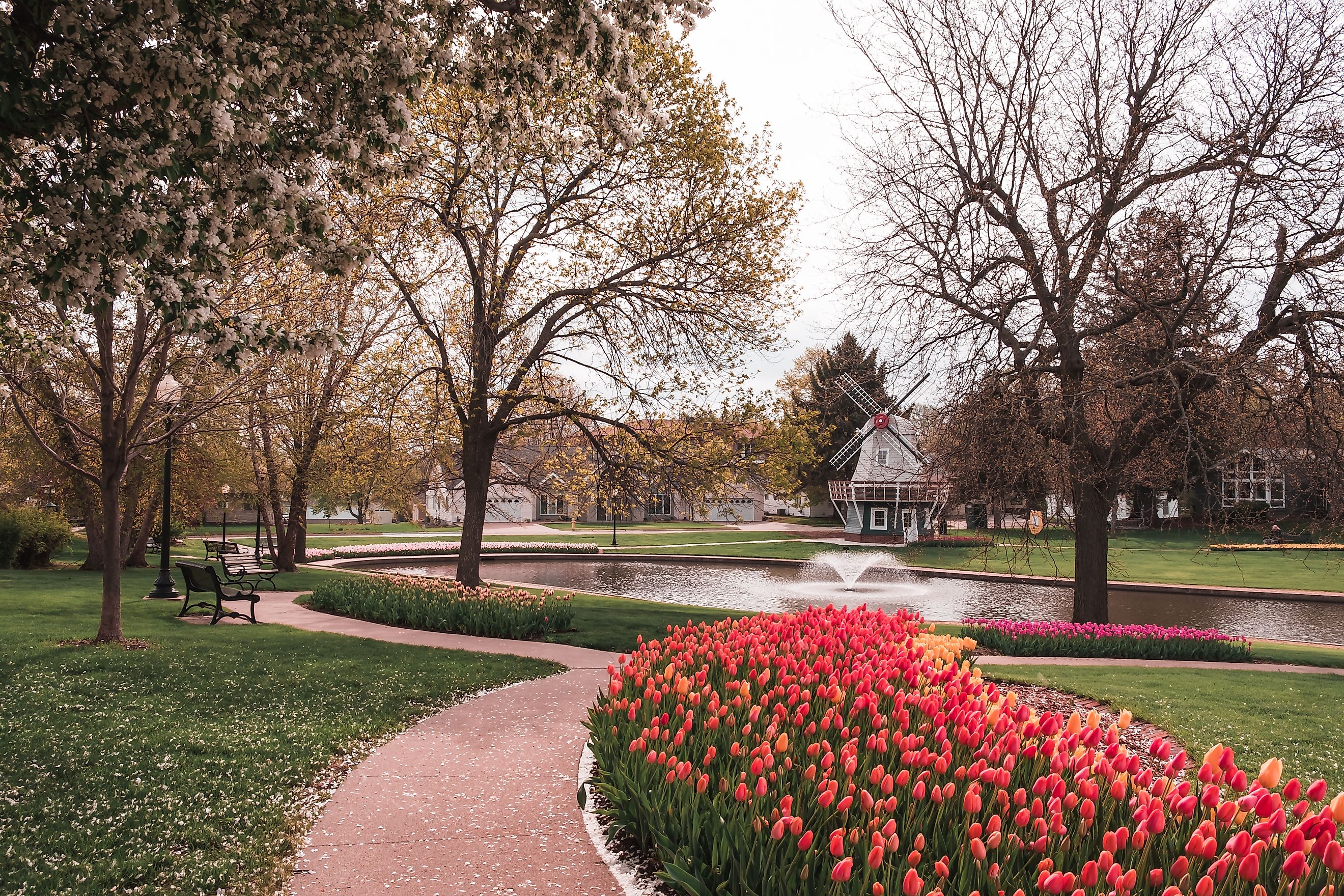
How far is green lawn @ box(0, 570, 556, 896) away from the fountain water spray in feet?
65.1

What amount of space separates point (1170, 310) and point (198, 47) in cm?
1312

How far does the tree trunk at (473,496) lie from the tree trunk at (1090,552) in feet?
36.4

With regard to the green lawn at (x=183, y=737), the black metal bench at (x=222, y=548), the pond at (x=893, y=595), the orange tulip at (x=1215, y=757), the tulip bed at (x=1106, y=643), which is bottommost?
the pond at (x=893, y=595)

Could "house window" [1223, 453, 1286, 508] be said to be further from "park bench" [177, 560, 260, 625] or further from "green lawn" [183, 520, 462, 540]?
"green lawn" [183, 520, 462, 540]

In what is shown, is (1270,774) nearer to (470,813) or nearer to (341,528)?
(470,813)

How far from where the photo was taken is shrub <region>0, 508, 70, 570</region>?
21.9m

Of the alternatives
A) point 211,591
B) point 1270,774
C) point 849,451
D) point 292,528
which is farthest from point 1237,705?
Result: point 849,451

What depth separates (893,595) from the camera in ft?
79.5

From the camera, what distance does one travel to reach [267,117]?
238 inches

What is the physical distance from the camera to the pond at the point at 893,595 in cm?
2064

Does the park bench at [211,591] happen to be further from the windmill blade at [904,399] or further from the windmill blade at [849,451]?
the windmill blade at [849,451]

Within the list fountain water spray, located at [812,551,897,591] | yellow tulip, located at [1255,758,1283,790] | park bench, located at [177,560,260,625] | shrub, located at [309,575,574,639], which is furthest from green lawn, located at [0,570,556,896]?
fountain water spray, located at [812,551,897,591]

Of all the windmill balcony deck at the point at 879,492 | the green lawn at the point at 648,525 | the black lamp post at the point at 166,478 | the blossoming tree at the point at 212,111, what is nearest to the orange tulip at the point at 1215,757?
the blossoming tree at the point at 212,111

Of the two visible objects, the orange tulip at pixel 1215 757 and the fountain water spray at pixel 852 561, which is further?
the fountain water spray at pixel 852 561
